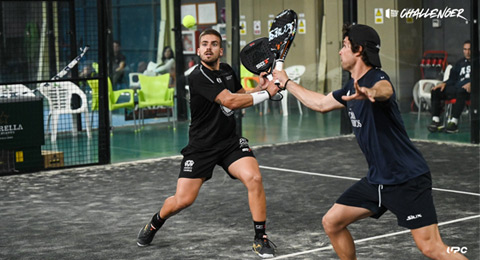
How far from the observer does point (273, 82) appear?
21.6ft

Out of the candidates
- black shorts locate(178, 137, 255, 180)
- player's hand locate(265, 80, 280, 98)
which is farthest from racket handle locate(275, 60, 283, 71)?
black shorts locate(178, 137, 255, 180)

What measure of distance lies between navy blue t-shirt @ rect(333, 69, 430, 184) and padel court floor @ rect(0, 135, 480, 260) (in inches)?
72.1

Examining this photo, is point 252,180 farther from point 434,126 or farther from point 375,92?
point 434,126

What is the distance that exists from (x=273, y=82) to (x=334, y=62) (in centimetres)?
880

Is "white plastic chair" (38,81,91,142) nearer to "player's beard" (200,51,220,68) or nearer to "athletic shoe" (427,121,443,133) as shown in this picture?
"athletic shoe" (427,121,443,133)

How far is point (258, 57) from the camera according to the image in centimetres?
668

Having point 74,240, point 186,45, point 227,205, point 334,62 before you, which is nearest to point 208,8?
point 186,45

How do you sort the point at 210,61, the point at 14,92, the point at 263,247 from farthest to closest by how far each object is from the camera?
the point at 14,92
the point at 210,61
the point at 263,247

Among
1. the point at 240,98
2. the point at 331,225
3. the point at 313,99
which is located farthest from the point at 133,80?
the point at 331,225

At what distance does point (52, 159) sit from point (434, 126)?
6315 millimetres

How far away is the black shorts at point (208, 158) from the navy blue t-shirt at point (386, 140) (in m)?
2.23

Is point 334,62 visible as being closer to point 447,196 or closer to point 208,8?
point 208,8

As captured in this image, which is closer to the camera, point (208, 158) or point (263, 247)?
point (263, 247)

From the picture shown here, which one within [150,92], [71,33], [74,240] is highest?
[71,33]
